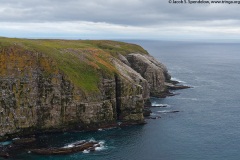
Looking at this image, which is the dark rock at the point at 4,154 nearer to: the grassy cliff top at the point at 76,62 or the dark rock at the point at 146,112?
the grassy cliff top at the point at 76,62

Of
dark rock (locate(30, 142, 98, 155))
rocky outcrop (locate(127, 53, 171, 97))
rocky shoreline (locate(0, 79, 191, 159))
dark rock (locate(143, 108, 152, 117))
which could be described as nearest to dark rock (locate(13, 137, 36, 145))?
rocky shoreline (locate(0, 79, 191, 159))

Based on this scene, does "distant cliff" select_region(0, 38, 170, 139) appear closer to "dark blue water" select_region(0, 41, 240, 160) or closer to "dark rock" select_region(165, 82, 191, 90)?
"dark blue water" select_region(0, 41, 240, 160)

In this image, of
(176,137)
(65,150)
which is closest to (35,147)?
(65,150)

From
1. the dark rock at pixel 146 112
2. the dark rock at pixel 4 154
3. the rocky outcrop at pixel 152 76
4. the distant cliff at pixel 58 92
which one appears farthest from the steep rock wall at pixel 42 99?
the rocky outcrop at pixel 152 76

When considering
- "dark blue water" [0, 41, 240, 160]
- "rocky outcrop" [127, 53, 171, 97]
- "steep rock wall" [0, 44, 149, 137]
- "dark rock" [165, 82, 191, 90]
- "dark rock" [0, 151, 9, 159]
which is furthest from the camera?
"dark rock" [165, 82, 191, 90]

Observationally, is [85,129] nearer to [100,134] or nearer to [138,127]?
[100,134]

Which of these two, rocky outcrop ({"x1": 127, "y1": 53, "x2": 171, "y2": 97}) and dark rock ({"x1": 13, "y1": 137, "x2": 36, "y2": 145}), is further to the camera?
rocky outcrop ({"x1": 127, "y1": 53, "x2": 171, "y2": 97})

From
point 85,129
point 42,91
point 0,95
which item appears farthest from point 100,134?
point 0,95

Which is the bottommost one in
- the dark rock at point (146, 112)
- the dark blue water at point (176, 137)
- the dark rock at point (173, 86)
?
the dark blue water at point (176, 137)
